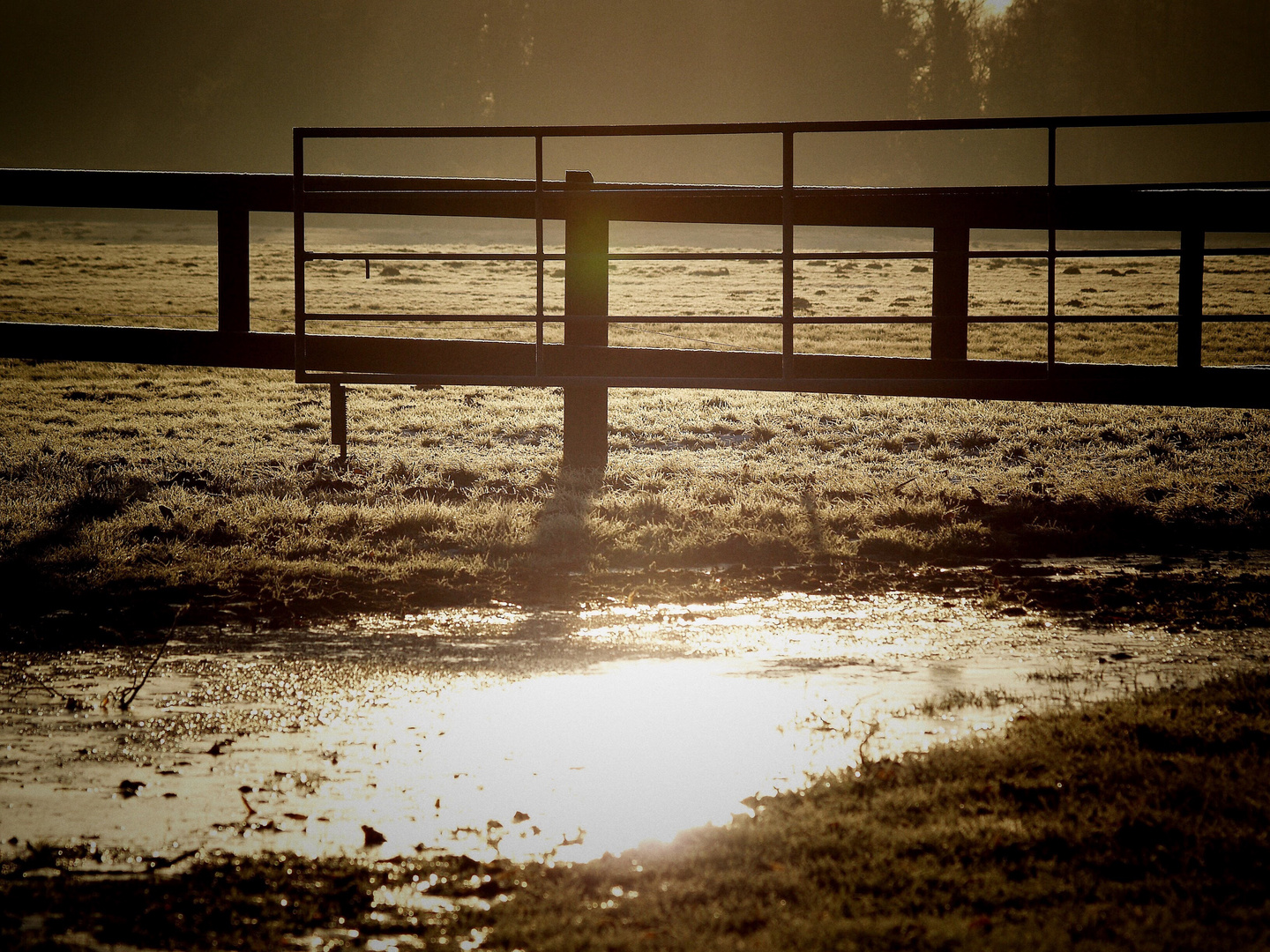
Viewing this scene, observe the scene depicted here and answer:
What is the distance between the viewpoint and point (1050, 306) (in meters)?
8.56

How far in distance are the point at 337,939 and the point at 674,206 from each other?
6968mm

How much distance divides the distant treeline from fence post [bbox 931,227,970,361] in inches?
3241

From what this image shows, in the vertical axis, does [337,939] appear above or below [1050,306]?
below

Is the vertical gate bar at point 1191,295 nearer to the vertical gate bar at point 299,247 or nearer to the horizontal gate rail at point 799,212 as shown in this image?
the horizontal gate rail at point 799,212

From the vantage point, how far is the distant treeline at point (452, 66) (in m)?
93.6

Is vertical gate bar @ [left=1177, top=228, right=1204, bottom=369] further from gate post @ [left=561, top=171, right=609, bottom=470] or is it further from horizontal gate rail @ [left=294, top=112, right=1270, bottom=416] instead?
gate post @ [left=561, top=171, right=609, bottom=470]

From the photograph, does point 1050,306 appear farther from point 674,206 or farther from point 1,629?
point 1,629

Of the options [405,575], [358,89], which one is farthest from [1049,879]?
[358,89]

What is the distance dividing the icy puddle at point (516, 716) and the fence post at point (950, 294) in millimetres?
3060

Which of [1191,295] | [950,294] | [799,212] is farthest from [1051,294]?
[799,212]

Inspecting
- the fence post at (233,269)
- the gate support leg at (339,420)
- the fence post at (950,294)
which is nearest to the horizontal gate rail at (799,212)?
the fence post at (950,294)

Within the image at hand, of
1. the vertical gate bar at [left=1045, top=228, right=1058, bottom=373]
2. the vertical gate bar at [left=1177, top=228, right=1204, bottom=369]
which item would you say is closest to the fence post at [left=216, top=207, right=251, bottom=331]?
the vertical gate bar at [left=1045, top=228, right=1058, bottom=373]

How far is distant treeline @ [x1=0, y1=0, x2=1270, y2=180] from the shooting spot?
307ft

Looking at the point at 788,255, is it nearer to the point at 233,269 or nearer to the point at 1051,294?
the point at 1051,294
